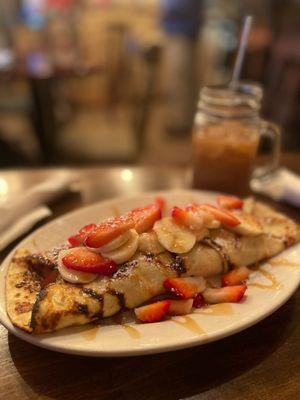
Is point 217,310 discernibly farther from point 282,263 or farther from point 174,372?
point 282,263

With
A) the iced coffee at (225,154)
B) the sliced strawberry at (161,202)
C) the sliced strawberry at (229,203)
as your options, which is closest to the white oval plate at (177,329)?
the sliced strawberry at (229,203)

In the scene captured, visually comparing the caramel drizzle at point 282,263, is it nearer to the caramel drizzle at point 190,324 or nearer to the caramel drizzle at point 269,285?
the caramel drizzle at point 269,285

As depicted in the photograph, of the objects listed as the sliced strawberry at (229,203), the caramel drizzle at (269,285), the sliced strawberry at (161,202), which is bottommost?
Answer: the caramel drizzle at (269,285)

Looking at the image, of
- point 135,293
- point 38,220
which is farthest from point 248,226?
point 38,220

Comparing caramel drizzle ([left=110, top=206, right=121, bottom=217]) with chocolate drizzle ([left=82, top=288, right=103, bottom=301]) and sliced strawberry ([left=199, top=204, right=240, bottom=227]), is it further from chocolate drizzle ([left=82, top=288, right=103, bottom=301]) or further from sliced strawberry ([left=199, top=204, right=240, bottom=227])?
chocolate drizzle ([left=82, top=288, right=103, bottom=301])

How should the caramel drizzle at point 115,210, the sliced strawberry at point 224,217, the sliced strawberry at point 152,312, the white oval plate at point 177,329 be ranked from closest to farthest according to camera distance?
1. the white oval plate at point 177,329
2. the sliced strawberry at point 152,312
3. the sliced strawberry at point 224,217
4. the caramel drizzle at point 115,210

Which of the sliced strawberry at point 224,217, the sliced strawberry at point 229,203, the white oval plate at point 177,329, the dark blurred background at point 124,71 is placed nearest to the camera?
the white oval plate at point 177,329

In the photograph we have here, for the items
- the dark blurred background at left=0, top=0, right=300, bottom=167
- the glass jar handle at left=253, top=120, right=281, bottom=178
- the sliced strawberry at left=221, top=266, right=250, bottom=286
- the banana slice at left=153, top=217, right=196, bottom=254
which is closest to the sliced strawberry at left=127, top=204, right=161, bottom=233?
the banana slice at left=153, top=217, right=196, bottom=254

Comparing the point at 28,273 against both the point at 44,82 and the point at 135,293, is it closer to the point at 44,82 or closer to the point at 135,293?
the point at 135,293
